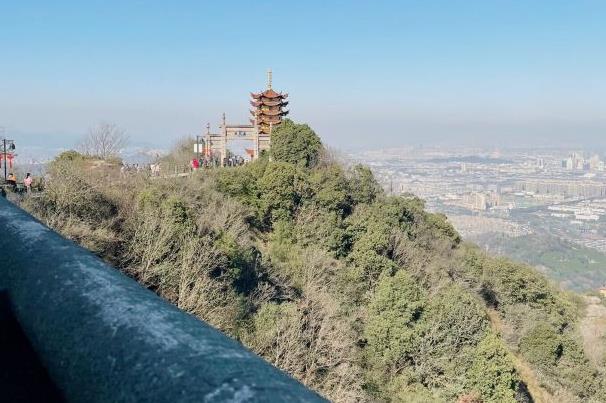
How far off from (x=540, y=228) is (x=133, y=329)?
150 m

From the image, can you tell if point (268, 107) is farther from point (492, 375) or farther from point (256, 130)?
point (492, 375)

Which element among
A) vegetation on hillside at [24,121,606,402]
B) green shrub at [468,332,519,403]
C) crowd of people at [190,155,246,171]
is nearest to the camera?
vegetation on hillside at [24,121,606,402]

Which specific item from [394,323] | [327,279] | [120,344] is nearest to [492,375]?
[394,323]

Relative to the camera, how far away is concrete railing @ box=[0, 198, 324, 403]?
2.64 feet

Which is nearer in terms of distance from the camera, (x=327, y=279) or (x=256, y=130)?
(x=327, y=279)

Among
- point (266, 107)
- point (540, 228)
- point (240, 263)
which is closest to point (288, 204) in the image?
point (240, 263)

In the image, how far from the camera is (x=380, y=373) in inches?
680

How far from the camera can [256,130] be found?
112 ft

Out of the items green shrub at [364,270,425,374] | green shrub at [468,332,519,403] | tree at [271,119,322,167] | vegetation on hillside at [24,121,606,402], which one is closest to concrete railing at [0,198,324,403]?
vegetation on hillside at [24,121,606,402]

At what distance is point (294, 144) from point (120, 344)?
97.0 feet

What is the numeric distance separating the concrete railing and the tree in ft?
95.3


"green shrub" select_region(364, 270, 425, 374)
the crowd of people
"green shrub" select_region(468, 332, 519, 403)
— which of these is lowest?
"green shrub" select_region(468, 332, 519, 403)

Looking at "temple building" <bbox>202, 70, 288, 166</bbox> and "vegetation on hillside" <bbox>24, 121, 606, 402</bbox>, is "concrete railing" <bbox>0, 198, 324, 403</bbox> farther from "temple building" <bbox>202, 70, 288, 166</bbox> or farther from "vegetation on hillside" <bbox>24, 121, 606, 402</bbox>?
"temple building" <bbox>202, 70, 288, 166</bbox>

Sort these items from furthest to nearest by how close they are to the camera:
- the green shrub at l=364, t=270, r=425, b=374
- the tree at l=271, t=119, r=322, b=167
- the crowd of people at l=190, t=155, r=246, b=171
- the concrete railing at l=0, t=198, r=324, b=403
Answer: the tree at l=271, t=119, r=322, b=167 < the crowd of people at l=190, t=155, r=246, b=171 < the green shrub at l=364, t=270, r=425, b=374 < the concrete railing at l=0, t=198, r=324, b=403
